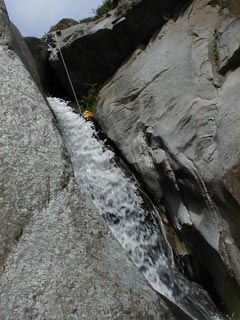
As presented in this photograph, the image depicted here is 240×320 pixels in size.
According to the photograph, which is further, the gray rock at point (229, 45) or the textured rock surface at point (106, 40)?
the textured rock surface at point (106, 40)

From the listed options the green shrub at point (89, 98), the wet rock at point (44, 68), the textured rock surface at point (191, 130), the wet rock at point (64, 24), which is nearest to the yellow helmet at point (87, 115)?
the textured rock surface at point (191, 130)

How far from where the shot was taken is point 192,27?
11.5 m

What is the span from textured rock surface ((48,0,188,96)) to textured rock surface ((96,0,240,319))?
2.12 ft

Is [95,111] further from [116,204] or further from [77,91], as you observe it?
[116,204]

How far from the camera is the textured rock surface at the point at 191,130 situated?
326 inches

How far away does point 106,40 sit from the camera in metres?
13.6

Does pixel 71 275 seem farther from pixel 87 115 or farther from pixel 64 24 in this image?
pixel 64 24

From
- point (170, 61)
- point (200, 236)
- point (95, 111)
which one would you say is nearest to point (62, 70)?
point (95, 111)

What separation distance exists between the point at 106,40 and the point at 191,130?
5.37m

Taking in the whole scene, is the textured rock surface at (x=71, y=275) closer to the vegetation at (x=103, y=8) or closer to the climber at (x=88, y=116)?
the climber at (x=88, y=116)

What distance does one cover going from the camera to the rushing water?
26.9ft

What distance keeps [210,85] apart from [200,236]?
2978mm

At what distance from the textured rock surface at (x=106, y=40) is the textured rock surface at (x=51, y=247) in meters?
6.44

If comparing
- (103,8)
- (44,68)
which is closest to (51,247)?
(44,68)
